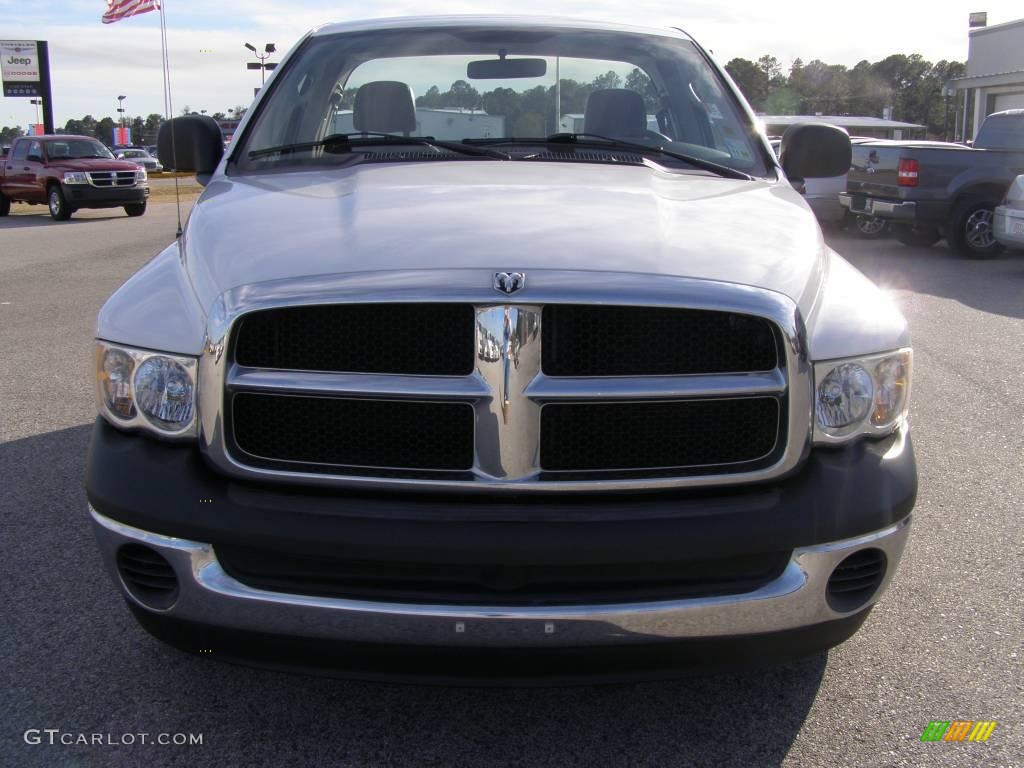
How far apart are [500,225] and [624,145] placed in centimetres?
122

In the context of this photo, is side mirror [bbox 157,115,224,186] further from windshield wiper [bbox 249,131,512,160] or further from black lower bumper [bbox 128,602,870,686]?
black lower bumper [bbox 128,602,870,686]

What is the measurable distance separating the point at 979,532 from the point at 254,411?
2.98m

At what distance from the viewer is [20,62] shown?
41438mm

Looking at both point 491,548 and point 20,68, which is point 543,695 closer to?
point 491,548

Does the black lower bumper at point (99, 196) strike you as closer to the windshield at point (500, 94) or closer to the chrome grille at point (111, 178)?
the chrome grille at point (111, 178)

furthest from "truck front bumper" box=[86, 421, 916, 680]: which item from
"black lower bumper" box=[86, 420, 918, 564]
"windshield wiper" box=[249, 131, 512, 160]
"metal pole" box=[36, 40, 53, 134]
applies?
"metal pole" box=[36, 40, 53, 134]

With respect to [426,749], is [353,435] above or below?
above

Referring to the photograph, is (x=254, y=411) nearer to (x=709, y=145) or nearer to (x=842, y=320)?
(x=842, y=320)

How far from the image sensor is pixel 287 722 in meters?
2.79

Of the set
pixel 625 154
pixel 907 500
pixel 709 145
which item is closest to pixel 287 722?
pixel 907 500

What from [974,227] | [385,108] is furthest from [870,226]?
[385,108]

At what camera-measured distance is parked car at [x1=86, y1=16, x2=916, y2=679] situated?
2.33 meters

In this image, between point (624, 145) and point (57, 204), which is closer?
point (624, 145)

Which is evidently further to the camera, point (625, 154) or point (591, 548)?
point (625, 154)
